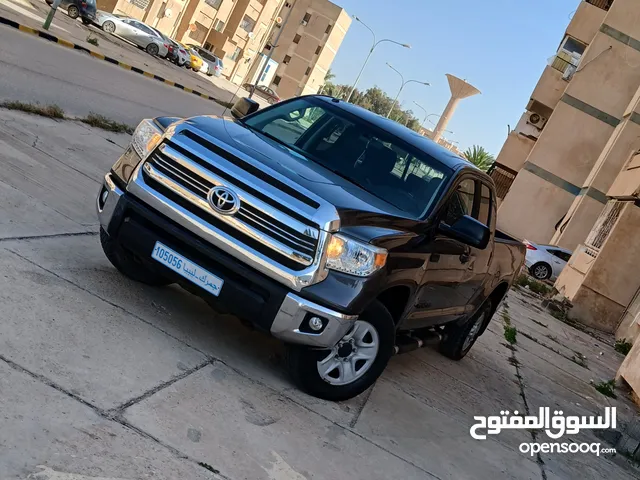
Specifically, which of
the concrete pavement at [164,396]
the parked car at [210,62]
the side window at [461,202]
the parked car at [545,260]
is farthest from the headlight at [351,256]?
the parked car at [210,62]

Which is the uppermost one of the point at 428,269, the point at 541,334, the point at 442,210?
the point at 442,210

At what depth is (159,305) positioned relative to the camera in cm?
576

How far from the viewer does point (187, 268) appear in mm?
5055

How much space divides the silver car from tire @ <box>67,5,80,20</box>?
3.33 metres

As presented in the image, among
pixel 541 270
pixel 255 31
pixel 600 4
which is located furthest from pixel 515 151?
pixel 255 31

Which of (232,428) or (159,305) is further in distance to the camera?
(159,305)

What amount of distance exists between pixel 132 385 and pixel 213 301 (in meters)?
0.96

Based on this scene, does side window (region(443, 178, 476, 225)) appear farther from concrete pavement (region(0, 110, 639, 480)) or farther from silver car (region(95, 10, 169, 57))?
silver car (region(95, 10, 169, 57))

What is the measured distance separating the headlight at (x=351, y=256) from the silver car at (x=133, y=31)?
4085 cm

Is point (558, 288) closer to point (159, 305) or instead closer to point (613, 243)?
point (613, 243)

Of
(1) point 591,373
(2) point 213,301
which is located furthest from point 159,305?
(1) point 591,373

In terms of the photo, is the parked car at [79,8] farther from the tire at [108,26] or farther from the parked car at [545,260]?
the parked car at [545,260]

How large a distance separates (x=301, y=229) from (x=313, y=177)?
2.21 ft

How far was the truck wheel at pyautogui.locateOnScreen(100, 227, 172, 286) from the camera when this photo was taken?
18.9 ft
